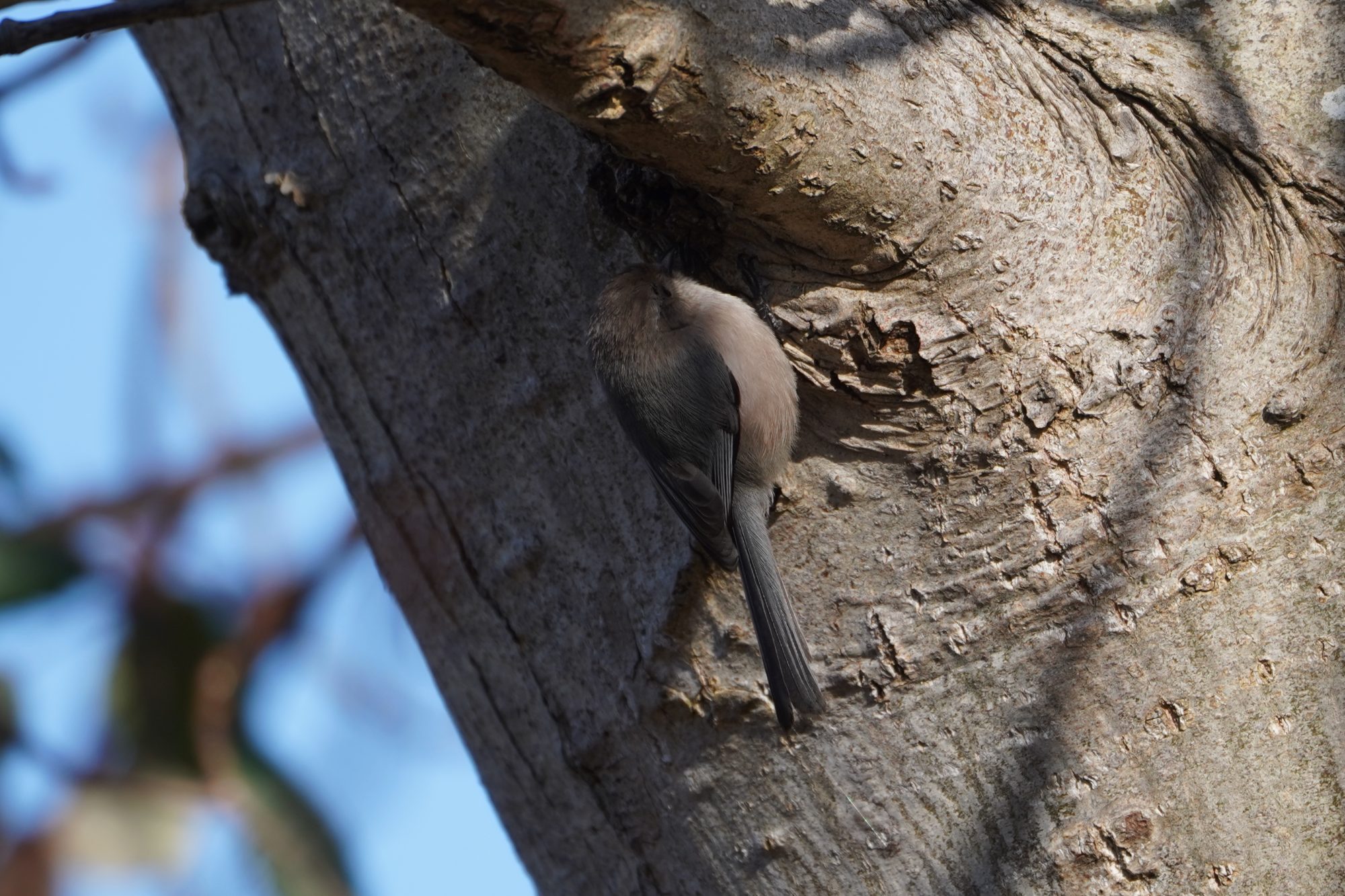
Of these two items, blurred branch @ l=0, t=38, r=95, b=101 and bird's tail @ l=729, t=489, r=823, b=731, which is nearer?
bird's tail @ l=729, t=489, r=823, b=731

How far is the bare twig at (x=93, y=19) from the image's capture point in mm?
1024

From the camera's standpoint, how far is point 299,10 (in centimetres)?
189

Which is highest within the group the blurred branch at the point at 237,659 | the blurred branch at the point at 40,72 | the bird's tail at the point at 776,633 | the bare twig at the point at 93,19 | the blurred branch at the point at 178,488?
the bare twig at the point at 93,19

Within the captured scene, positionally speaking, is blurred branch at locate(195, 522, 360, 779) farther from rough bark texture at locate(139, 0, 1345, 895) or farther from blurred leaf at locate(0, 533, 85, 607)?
rough bark texture at locate(139, 0, 1345, 895)

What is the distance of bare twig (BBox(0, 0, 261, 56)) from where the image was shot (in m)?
1.02

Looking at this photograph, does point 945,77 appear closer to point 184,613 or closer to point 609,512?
point 609,512

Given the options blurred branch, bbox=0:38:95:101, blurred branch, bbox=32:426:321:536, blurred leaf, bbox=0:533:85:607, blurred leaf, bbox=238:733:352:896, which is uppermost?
blurred branch, bbox=0:38:95:101

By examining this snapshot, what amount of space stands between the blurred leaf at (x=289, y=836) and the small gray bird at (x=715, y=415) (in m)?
2.05

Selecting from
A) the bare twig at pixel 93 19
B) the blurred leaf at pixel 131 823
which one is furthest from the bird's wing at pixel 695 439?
the blurred leaf at pixel 131 823

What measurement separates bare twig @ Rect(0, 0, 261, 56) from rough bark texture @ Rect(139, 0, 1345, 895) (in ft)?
1.39

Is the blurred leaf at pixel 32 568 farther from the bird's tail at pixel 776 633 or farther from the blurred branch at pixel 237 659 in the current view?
the bird's tail at pixel 776 633

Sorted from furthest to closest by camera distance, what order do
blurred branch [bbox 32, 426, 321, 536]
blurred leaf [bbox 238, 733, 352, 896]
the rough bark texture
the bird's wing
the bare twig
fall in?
1. blurred branch [bbox 32, 426, 321, 536]
2. blurred leaf [bbox 238, 733, 352, 896]
3. the bird's wing
4. the rough bark texture
5. the bare twig

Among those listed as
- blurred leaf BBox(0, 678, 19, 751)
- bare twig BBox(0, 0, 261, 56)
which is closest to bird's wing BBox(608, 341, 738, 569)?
bare twig BBox(0, 0, 261, 56)

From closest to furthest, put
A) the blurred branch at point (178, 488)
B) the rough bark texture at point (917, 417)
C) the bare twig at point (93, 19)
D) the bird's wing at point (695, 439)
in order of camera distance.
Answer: the bare twig at point (93, 19) < the rough bark texture at point (917, 417) < the bird's wing at point (695, 439) < the blurred branch at point (178, 488)
